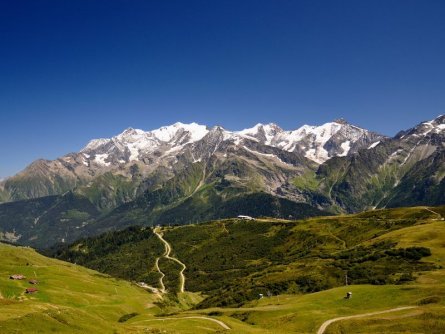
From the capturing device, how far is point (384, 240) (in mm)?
198000

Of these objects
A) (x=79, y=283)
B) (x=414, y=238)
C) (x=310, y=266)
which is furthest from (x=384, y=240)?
(x=79, y=283)

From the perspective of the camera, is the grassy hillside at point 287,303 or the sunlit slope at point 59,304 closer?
the sunlit slope at point 59,304

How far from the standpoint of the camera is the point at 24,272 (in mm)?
172000

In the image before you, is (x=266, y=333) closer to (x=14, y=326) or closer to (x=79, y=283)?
(x=14, y=326)

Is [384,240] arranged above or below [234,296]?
above

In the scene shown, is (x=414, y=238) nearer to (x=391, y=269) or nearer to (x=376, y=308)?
(x=391, y=269)

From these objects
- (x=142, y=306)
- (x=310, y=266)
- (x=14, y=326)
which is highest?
(x=14, y=326)

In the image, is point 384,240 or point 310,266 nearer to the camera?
point 310,266

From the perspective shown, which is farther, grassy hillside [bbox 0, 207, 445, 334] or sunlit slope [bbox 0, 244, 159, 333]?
grassy hillside [bbox 0, 207, 445, 334]

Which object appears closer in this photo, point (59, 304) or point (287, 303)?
point (287, 303)

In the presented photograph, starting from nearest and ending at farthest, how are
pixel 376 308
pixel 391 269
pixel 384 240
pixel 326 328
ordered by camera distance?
1. pixel 326 328
2. pixel 376 308
3. pixel 391 269
4. pixel 384 240

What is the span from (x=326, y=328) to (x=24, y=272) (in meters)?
136

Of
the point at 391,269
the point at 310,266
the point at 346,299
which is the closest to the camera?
the point at 346,299

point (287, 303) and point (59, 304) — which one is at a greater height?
point (287, 303)
